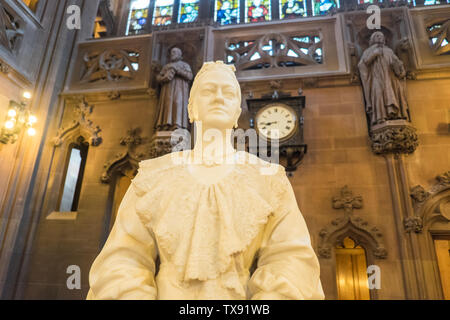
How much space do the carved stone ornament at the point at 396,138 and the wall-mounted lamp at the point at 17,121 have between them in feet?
18.4

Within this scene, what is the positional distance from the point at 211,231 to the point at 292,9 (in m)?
7.74

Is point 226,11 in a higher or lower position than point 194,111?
higher

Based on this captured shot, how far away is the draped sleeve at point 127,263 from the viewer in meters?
1.20

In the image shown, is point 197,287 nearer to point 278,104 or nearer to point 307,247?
point 307,247

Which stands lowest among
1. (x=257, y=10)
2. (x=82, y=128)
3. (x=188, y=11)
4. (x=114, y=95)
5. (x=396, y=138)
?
(x=396, y=138)

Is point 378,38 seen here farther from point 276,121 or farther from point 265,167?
point 265,167

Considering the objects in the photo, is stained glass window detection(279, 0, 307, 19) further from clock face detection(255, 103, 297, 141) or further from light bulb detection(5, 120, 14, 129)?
light bulb detection(5, 120, 14, 129)

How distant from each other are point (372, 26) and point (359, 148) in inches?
95.7

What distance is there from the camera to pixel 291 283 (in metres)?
1.18

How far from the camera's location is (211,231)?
1.38 m

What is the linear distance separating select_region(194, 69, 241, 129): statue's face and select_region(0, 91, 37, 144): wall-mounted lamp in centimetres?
473

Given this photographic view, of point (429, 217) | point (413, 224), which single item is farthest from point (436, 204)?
point (413, 224)

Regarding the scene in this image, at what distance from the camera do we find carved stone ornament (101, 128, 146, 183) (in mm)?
Result: 5863
